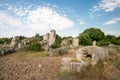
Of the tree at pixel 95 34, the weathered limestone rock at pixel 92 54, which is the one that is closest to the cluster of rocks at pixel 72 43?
the weathered limestone rock at pixel 92 54

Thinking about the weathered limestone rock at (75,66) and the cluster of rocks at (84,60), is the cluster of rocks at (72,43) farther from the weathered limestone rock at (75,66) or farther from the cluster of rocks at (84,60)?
the weathered limestone rock at (75,66)

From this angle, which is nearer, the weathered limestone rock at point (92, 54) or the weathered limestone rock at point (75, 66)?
the weathered limestone rock at point (75, 66)

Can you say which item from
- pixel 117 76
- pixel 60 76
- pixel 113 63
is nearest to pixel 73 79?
pixel 60 76

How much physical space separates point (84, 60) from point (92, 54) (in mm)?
751

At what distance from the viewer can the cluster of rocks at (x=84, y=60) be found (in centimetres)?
816

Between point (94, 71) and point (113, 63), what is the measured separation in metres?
1.86

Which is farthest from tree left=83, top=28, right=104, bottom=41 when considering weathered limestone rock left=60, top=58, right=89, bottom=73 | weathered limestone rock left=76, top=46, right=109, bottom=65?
weathered limestone rock left=60, top=58, right=89, bottom=73

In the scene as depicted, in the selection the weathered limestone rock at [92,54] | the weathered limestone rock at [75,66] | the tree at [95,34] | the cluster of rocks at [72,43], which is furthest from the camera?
the tree at [95,34]

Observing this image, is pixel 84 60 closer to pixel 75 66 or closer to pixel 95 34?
pixel 75 66

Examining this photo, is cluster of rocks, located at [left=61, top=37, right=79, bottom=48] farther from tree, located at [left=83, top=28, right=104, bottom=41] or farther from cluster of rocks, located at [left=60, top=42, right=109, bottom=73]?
tree, located at [left=83, top=28, right=104, bottom=41]

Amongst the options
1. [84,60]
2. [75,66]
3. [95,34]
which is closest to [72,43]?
[84,60]

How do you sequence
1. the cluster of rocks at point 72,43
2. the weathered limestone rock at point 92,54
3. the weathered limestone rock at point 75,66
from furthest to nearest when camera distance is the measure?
the cluster of rocks at point 72,43 → the weathered limestone rock at point 92,54 → the weathered limestone rock at point 75,66

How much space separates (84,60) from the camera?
901 cm

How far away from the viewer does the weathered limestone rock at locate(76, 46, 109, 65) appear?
A: 28.5ft
